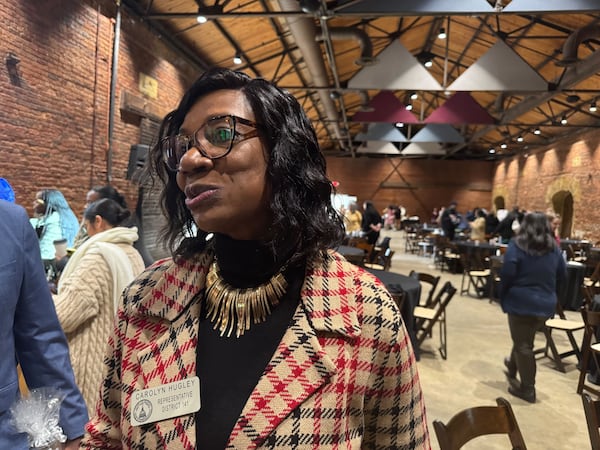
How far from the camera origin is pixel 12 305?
1150 mm

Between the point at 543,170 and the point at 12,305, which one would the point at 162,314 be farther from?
the point at 543,170

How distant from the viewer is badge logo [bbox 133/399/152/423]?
2.52 ft

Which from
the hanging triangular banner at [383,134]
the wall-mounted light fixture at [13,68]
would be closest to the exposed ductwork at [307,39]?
the wall-mounted light fixture at [13,68]

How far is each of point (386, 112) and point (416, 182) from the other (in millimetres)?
14644

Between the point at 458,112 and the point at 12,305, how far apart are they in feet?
32.6

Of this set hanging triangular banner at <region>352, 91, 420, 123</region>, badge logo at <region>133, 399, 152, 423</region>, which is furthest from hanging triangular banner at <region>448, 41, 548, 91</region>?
badge logo at <region>133, 399, 152, 423</region>

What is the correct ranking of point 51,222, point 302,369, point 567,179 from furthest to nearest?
point 567,179 < point 51,222 < point 302,369

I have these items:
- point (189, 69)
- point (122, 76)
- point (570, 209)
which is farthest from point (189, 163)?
point (570, 209)

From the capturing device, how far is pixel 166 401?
0.76 meters

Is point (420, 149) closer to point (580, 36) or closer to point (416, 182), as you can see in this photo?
point (416, 182)

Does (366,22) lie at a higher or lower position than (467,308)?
higher

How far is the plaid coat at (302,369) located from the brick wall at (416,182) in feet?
74.5

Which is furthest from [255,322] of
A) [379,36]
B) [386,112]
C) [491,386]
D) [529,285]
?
[379,36]

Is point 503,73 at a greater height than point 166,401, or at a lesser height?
greater
